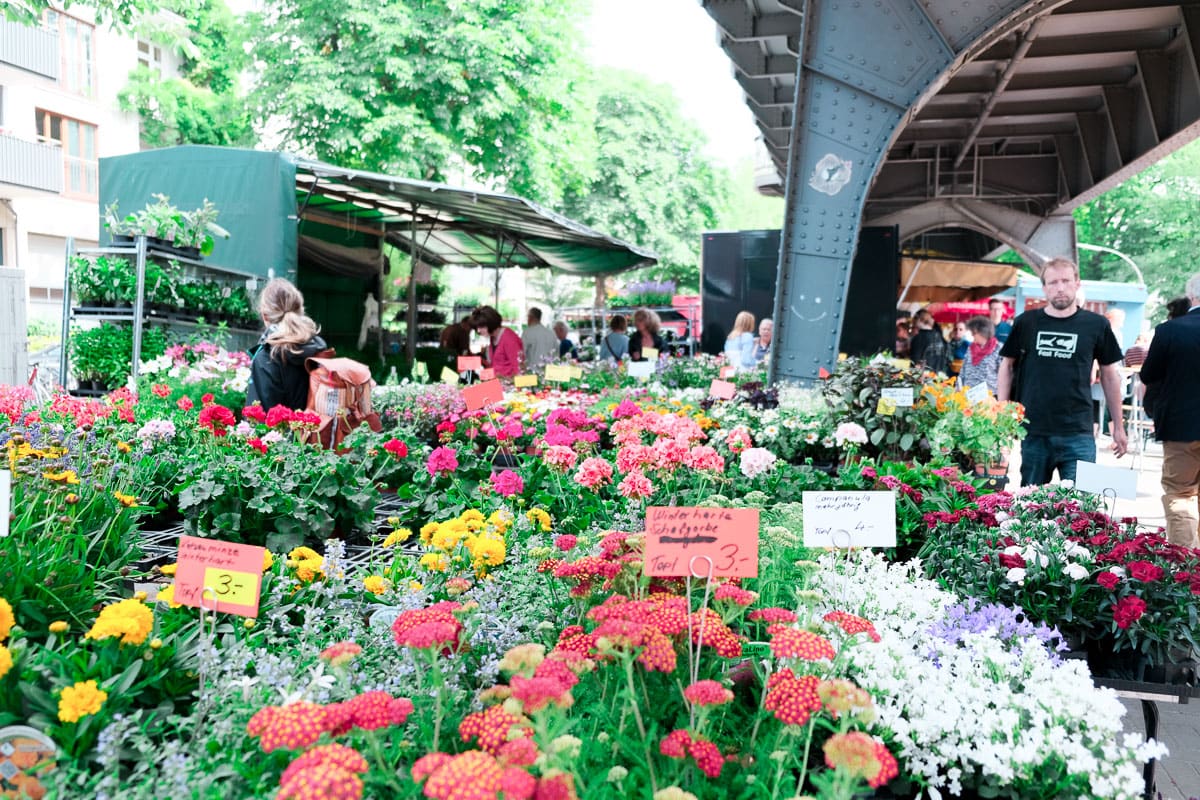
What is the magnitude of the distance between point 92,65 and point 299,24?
13795mm

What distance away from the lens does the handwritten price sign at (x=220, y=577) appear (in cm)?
202

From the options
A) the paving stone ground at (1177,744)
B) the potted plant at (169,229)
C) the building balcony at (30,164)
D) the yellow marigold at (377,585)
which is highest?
the building balcony at (30,164)

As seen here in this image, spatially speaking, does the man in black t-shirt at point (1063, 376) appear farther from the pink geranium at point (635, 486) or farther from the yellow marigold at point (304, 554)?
the yellow marigold at point (304, 554)

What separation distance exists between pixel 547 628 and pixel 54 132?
29.9 m

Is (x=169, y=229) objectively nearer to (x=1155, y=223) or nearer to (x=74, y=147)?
(x=74, y=147)

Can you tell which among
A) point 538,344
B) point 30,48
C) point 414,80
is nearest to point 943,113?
point 538,344

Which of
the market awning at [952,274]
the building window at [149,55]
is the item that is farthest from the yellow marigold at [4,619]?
the building window at [149,55]

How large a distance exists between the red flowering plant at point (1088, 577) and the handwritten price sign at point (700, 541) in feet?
4.28

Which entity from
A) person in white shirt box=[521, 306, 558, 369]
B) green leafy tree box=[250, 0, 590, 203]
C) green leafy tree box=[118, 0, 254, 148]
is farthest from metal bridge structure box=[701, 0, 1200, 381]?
green leafy tree box=[118, 0, 254, 148]

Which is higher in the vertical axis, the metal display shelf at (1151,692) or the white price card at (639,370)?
the white price card at (639,370)

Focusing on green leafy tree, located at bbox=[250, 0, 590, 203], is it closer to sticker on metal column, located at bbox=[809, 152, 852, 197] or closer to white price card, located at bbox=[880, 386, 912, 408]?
sticker on metal column, located at bbox=[809, 152, 852, 197]

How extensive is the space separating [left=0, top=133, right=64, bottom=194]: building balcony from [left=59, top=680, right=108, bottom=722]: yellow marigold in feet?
77.4

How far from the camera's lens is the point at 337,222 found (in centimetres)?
1344

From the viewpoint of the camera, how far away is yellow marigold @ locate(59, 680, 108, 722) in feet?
5.16
